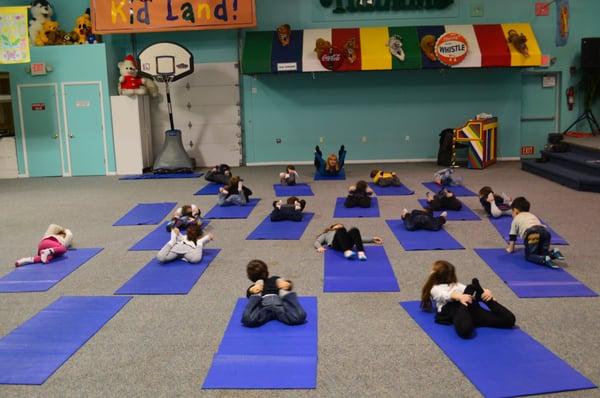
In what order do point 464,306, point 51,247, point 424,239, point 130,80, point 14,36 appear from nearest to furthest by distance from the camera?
1. point 464,306
2. point 51,247
3. point 424,239
4. point 14,36
5. point 130,80

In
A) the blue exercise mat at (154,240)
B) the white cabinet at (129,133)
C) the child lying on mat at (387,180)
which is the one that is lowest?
the blue exercise mat at (154,240)

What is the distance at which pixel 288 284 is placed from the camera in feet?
13.5

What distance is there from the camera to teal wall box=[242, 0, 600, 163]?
11641 mm

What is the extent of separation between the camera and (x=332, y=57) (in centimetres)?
1109

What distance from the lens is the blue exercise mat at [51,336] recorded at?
3.43m

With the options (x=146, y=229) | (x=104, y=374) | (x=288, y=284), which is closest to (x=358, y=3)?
(x=146, y=229)

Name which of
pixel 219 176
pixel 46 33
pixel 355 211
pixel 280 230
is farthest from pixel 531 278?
pixel 46 33

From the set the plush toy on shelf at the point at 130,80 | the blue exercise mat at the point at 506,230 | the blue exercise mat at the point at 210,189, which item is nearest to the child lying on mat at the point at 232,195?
the blue exercise mat at the point at 210,189

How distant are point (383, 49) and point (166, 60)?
4107 mm

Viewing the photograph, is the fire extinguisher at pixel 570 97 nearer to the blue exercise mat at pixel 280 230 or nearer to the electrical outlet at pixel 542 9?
the electrical outlet at pixel 542 9

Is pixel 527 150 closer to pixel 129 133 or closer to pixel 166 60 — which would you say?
pixel 166 60

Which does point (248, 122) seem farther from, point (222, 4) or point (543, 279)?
point (543, 279)

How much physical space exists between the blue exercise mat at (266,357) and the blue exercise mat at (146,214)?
3.57 metres

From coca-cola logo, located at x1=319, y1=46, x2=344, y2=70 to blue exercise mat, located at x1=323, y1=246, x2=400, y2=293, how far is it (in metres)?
6.18
